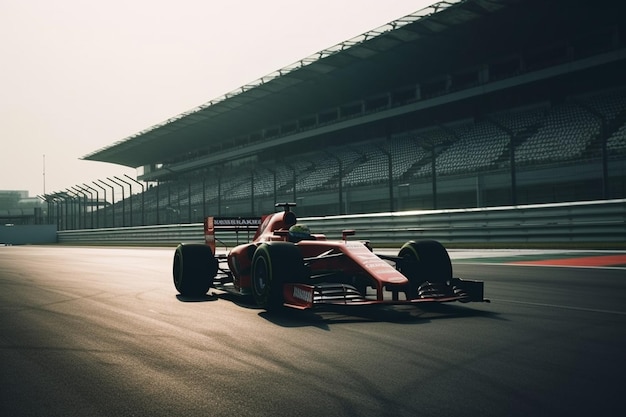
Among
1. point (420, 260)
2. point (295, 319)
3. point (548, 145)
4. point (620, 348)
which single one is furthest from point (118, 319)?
point (548, 145)

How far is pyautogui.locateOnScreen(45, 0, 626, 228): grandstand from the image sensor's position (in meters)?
21.8

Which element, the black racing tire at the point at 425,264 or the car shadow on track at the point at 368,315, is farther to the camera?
the black racing tire at the point at 425,264

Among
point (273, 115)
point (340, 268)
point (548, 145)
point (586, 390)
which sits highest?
point (273, 115)

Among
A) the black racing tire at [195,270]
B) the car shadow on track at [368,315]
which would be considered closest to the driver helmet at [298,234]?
the car shadow on track at [368,315]

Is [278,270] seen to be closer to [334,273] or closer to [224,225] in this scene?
[334,273]

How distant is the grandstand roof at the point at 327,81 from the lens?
85.6ft

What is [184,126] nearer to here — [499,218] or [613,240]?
[499,218]

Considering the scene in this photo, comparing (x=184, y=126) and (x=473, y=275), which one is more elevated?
(x=184, y=126)

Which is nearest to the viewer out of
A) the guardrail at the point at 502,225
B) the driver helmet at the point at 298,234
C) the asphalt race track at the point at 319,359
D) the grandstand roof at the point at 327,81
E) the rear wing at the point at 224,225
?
the asphalt race track at the point at 319,359

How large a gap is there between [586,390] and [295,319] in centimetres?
316

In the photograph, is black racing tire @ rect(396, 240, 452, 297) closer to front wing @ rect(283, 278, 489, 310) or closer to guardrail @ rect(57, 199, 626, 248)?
front wing @ rect(283, 278, 489, 310)

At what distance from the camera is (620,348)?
14.2 feet

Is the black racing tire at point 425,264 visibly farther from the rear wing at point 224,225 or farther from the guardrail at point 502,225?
the guardrail at point 502,225

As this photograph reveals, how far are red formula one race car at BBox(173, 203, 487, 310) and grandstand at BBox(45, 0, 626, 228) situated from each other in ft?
32.1
